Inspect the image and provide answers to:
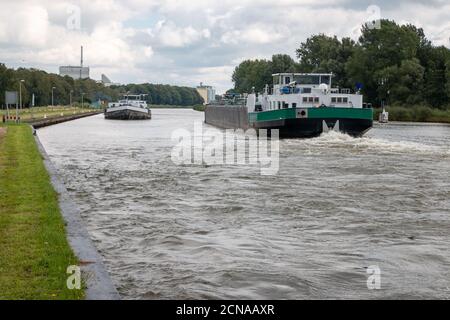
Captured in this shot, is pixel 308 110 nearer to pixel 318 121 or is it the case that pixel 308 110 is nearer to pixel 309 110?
pixel 309 110

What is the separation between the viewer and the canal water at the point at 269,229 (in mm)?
8227

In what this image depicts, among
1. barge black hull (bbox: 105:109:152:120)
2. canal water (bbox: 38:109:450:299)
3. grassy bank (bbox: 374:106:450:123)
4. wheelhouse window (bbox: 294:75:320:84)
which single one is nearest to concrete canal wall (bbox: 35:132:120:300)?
canal water (bbox: 38:109:450:299)

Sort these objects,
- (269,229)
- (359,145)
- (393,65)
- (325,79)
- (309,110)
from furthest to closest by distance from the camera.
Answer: (393,65) → (325,79) → (309,110) → (359,145) → (269,229)

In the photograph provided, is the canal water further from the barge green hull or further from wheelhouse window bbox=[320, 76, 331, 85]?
wheelhouse window bbox=[320, 76, 331, 85]

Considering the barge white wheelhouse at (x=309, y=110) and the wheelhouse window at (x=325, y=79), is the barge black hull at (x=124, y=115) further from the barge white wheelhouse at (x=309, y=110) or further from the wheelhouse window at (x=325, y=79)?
the wheelhouse window at (x=325, y=79)

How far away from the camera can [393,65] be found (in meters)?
97.4

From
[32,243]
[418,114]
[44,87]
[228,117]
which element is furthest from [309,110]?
[44,87]

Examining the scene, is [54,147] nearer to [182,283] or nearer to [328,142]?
[328,142]

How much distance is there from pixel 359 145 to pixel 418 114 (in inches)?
2118

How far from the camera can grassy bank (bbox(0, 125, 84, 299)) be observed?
674cm

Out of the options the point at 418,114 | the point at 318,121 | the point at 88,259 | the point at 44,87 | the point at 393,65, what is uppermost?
the point at 393,65

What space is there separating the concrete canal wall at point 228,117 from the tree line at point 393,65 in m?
19.3

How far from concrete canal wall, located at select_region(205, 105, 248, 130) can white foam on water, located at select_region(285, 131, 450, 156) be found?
15.9 metres

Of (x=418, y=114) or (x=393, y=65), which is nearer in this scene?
(x=418, y=114)
